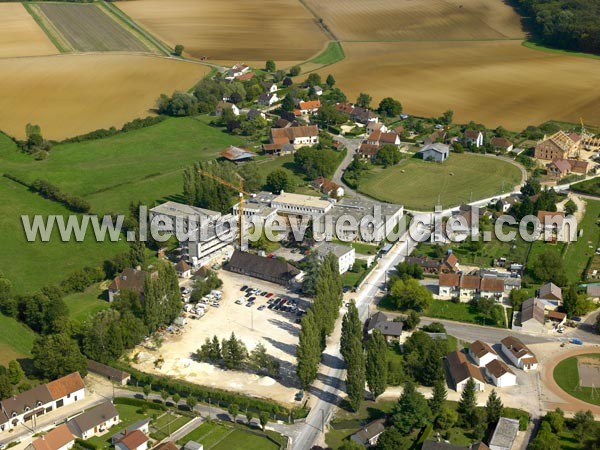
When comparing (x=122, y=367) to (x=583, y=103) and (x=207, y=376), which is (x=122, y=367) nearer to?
(x=207, y=376)

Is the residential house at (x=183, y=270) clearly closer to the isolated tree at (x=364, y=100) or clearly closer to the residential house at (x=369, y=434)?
the residential house at (x=369, y=434)

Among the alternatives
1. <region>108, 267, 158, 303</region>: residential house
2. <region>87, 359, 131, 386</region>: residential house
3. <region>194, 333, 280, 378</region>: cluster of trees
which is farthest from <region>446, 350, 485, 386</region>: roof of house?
<region>108, 267, 158, 303</region>: residential house

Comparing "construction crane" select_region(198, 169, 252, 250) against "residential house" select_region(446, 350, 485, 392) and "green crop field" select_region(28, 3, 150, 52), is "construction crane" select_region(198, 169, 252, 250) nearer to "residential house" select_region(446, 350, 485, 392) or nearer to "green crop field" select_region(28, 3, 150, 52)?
"residential house" select_region(446, 350, 485, 392)

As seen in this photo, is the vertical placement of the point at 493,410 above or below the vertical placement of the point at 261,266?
above

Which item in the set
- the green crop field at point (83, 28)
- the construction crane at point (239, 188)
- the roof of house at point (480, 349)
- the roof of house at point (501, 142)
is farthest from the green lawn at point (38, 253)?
the green crop field at point (83, 28)

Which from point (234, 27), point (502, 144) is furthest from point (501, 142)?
point (234, 27)

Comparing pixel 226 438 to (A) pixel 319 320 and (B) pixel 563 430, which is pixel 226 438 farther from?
(B) pixel 563 430
